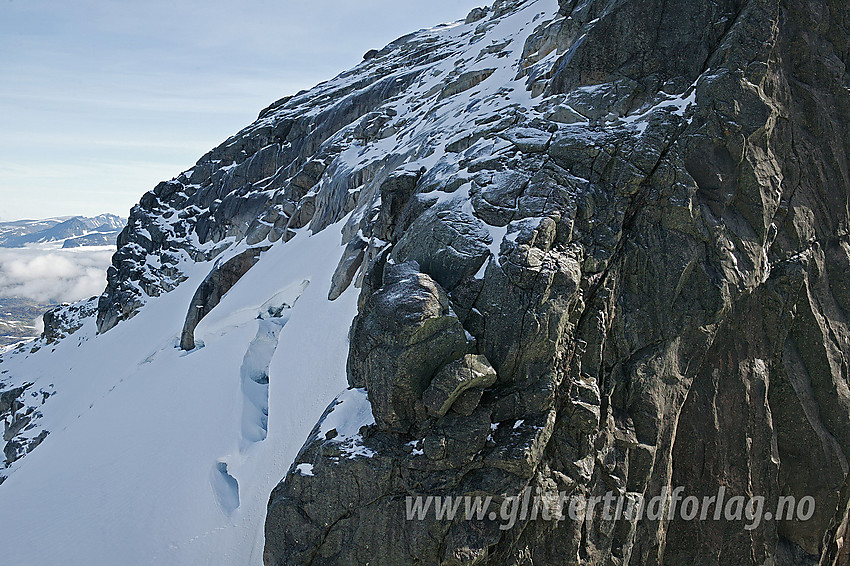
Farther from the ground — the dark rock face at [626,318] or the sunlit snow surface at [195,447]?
the dark rock face at [626,318]

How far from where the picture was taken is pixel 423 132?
2855cm

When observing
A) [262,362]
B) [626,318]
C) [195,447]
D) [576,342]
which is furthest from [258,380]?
[626,318]

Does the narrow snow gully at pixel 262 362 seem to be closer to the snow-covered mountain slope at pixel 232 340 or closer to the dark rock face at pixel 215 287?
the snow-covered mountain slope at pixel 232 340

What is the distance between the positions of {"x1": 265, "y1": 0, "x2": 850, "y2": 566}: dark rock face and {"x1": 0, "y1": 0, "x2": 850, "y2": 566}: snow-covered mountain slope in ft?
0.22

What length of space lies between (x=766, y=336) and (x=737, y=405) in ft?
7.92

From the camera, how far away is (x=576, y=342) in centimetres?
1324

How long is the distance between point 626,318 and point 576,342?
1778 millimetres

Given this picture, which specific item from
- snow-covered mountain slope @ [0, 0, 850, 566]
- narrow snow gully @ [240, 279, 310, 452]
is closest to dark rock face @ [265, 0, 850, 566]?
snow-covered mountain slope @ [0, 0, 850, 566]

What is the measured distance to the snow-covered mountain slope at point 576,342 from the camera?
11.9 metres

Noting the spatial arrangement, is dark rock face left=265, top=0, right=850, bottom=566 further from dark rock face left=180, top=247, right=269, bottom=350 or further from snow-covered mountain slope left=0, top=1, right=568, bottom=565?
dark rock face left=180, top=247, right=269, bottom=350

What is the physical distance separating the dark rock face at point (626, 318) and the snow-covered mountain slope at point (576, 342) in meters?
0.07

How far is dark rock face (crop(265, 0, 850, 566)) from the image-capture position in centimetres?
1175

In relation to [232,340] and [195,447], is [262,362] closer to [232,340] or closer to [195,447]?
[232,340]

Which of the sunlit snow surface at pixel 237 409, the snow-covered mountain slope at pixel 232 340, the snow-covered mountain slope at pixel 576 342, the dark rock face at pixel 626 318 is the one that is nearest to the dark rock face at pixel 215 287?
the sunlit snow surface at pixel 237 409
